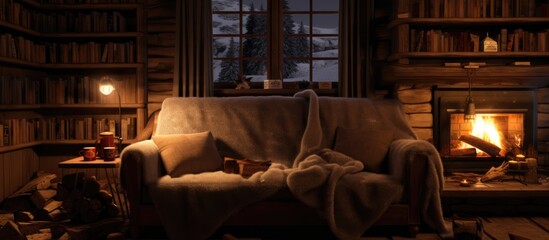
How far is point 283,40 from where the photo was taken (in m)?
5.37

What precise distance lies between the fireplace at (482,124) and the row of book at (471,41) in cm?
36

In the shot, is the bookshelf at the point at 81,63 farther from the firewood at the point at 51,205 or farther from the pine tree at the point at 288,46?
the pine tree at the point at 288,46

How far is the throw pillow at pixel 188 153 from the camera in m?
3.52

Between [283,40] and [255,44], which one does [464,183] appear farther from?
[255,44]

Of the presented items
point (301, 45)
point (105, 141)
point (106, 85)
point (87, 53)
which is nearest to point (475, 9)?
point (301, 45)

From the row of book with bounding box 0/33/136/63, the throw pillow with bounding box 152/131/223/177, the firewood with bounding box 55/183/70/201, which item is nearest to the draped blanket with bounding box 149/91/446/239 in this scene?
the throw pillow with bounding box 152/131/223/177

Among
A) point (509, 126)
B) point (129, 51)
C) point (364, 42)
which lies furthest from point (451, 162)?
point (129, 51)

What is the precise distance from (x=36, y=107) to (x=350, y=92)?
282 centimetres

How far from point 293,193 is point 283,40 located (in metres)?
2.45

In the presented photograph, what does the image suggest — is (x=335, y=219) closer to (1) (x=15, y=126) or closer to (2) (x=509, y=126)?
(2) (x=509, y=126)

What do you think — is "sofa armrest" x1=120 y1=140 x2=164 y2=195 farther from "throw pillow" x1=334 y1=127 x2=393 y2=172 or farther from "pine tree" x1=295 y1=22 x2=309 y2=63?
"pine tree" x1=295 y1=22 x2=309 y2=63

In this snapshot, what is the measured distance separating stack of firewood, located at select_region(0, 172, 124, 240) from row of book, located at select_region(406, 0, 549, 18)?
2.90m

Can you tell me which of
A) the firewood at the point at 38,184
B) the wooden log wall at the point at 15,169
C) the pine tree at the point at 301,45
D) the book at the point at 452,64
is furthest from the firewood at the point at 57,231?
the book at the point at 452,64

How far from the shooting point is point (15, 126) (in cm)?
461
